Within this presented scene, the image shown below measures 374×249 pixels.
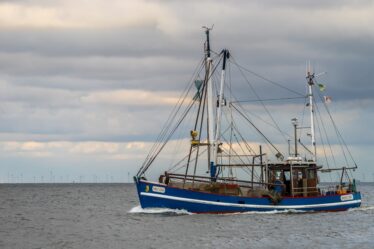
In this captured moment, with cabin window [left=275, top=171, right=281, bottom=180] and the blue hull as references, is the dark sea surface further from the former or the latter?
cabin window [left=275, top=171, right=281, bottom=180]

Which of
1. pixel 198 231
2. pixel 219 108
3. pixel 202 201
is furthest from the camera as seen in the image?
pixel 219 108

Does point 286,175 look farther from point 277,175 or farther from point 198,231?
point 198,231

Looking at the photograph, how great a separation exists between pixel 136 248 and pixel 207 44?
26.3m

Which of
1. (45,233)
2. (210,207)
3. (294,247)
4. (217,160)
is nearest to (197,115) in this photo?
(217,160)

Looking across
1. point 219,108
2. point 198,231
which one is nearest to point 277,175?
point 219,108

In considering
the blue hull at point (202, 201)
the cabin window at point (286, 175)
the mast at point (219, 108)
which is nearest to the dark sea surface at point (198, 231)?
the blue hull at point (202, 201)

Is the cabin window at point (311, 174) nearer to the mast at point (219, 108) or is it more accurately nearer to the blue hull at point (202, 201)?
the blue hull at point (202, 201)

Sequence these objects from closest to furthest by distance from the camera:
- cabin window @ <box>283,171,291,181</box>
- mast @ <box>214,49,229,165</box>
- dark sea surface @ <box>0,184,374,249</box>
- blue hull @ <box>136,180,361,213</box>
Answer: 1. dark sea surface @ <box>0,184,374,249</box>
2. blue hull @ <box>136,180,361,213</box>
3. mast @ <box>214,49,229,165</box>
4. cabin window @ <box>283,171,291,181</box>

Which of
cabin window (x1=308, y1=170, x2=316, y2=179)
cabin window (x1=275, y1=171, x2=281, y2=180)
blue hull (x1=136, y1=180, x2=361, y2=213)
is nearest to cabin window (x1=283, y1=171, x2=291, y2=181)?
cabin window (x1=275, y1=171, x2=281, y2=180)

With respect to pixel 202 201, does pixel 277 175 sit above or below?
above

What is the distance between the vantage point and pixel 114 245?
57031 millimetres

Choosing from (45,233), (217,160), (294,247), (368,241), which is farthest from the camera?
(217,160)

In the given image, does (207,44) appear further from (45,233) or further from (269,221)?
(45,233)

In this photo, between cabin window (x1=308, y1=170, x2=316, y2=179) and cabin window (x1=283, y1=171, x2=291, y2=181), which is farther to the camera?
cabin window (x1=283, y1=171, x2=291, y2=181)
